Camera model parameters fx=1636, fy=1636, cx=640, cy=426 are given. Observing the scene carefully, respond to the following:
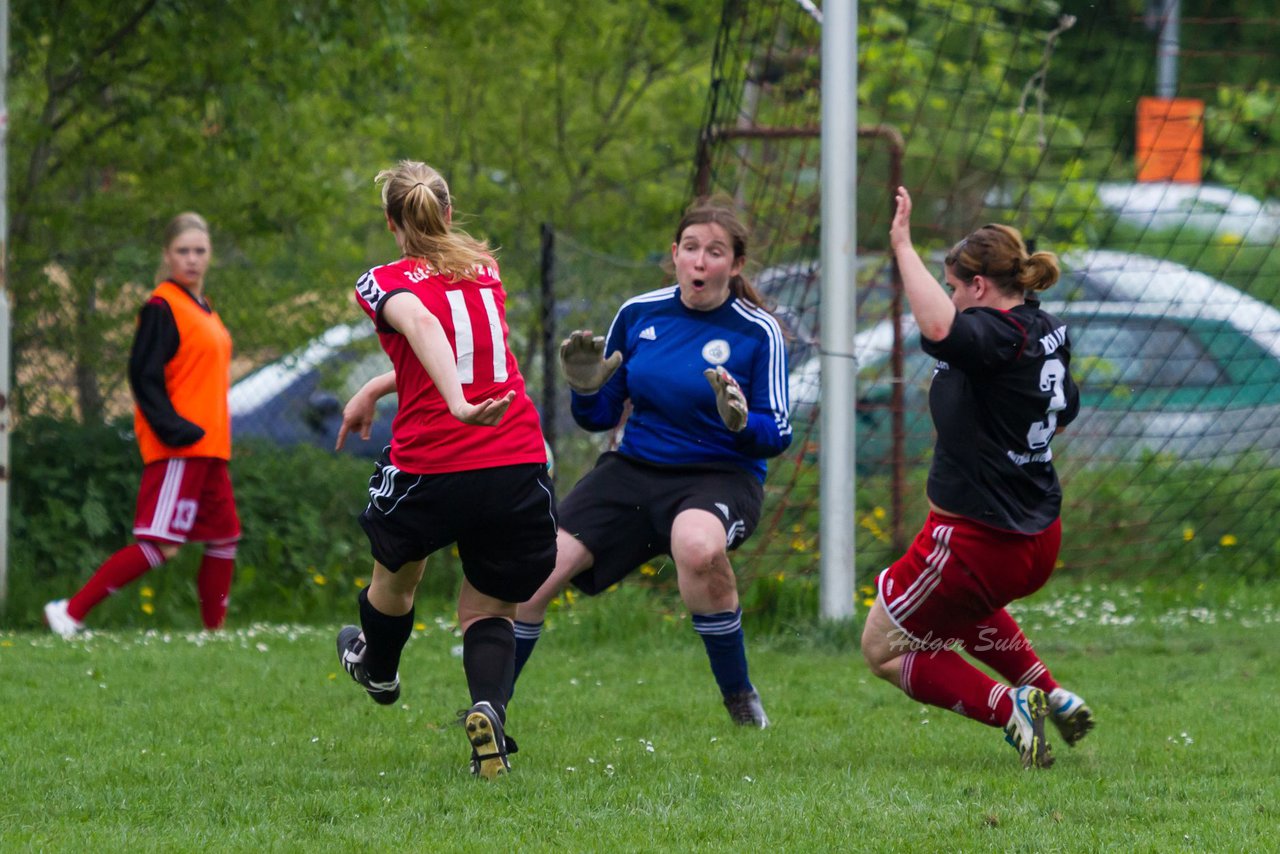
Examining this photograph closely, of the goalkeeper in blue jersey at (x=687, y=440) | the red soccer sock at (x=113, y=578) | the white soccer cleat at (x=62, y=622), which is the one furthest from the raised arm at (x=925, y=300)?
the white soccer cleat at (x=62, y=622)

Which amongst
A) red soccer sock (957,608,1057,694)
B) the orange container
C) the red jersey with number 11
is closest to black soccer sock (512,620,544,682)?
the red jersey with number 11

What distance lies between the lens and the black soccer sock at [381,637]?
15.6 feet

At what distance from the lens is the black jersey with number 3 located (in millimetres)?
4695

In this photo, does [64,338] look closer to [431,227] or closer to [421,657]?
[421,657]

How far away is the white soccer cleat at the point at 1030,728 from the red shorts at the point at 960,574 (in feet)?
0.93

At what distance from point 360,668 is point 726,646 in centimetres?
130

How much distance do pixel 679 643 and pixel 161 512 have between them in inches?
99.7

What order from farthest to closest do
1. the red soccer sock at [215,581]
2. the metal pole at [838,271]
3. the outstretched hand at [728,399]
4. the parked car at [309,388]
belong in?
1. the parked car at [309,388]
2. the red soccer sock at [215,581]
3. the metal pole at [838,271]
4. the outstretched hand at [728,399]

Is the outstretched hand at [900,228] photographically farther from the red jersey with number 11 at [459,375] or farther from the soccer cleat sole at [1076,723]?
the soccer cleat sole at [1076,723]

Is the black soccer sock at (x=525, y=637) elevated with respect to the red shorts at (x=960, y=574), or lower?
lower

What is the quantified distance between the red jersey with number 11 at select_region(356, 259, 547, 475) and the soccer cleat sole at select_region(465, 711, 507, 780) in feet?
2.32

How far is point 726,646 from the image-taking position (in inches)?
219

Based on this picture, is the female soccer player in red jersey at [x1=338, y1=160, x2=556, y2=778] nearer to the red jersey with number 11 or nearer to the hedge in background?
the red jersey with number 11

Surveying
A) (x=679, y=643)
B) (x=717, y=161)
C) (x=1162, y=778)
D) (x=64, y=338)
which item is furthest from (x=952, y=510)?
(x=64, y=338)
